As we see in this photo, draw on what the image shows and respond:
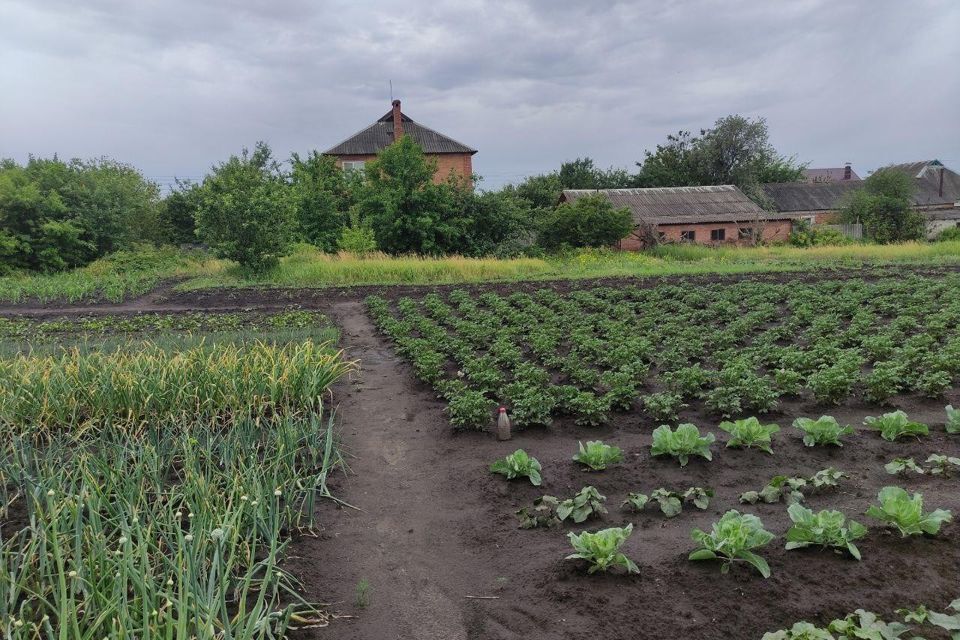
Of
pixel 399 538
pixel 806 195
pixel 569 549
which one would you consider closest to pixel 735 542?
pixel 569 549

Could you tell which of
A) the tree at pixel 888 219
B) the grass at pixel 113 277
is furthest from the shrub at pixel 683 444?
the tree at pixel 888 219

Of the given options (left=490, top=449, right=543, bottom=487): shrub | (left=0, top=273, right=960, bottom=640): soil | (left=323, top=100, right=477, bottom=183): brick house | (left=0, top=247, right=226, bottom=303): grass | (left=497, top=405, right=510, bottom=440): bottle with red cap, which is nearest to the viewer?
(left=0, top=273, right=960, bottom=640): soil

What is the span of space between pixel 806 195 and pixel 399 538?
48901mm

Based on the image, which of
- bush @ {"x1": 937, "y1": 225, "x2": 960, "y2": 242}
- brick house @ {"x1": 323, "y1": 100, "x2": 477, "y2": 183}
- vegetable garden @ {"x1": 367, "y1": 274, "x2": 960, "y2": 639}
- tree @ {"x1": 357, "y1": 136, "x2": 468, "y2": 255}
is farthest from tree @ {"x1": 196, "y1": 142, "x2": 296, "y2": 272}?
bush @ {"x1": 937, "y1": 225, "x2": 960, "y2": 242}

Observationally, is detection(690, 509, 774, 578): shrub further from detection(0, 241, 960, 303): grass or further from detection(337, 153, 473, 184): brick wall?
detection(337, 153, 473, 184): brick wall

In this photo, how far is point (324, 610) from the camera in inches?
133

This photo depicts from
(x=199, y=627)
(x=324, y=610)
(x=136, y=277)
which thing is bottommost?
(x=324, y=610)

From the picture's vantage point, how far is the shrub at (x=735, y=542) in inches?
132

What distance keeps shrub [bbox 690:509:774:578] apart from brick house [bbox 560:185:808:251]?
2746 cm

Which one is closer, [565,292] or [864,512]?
[864,512]

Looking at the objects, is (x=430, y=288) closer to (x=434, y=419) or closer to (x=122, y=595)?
(x=434, y=419)

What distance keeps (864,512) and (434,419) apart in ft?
12.5

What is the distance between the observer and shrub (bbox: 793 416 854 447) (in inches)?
197

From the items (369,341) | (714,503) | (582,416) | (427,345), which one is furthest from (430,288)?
(714,503)
